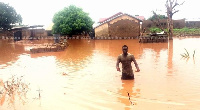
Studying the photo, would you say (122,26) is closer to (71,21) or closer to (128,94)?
(71,21)

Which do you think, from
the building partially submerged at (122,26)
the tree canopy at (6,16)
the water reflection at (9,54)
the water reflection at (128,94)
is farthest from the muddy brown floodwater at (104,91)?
the tree canopy at (6,16)

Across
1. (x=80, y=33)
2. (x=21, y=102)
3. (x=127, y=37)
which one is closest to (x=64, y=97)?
(x=21, y=102)

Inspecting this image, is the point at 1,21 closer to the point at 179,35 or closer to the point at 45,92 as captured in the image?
the point at 179,35

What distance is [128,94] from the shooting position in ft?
20.1

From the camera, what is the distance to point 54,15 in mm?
33969

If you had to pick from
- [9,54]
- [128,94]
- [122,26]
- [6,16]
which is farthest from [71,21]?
[128,94]

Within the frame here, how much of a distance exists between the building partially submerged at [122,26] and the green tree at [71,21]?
3220 millimetres

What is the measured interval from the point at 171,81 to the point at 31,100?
4.86 metres

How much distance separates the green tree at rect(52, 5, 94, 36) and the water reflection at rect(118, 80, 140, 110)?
964 inches

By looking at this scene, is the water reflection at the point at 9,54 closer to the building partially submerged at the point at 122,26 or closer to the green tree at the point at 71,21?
the green tree at the point at 71,21

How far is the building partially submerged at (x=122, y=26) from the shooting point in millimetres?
30453

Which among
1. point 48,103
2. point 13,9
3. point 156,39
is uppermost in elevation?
point 13,9

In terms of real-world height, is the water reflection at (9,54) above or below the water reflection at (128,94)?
above

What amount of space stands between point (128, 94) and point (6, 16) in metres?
37.8
